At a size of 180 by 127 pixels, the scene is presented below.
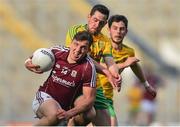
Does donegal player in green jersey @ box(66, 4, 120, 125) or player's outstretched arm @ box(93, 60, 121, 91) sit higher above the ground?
donegal player in green jersey @ box(66, 4, 120, 125)

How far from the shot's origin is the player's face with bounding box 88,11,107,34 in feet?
32.5

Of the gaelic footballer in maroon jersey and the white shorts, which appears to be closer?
the gaelic footballer in maroon jersey

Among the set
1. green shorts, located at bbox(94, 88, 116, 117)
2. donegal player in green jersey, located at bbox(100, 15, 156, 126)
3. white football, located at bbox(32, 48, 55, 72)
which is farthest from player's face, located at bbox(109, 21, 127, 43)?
white football, located at bbox(32, 48, 55, 72)

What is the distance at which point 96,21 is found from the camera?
32.5ft

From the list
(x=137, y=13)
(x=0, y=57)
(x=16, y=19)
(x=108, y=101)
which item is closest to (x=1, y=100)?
(x=0, y=57)

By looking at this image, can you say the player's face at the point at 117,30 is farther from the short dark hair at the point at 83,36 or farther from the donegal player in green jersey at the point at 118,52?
the short dark hair at the point at 83,36

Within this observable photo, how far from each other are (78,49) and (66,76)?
1.16ft

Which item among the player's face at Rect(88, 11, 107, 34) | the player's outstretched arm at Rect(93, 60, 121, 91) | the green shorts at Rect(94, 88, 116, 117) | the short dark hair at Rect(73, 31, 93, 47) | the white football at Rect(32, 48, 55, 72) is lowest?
the green shorts at Rect(94, 88, 116, 117)

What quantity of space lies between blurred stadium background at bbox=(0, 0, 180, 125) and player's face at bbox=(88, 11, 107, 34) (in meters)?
10.2

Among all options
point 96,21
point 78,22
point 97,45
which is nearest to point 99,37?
point 97,45

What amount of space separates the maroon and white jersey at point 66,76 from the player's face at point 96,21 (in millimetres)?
489

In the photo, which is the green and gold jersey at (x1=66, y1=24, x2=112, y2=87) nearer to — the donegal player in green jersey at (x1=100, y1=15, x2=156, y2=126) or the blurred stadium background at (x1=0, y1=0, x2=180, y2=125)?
the donegal player in green jersey at (x1=100, y1=15, x2=156, y2=126)

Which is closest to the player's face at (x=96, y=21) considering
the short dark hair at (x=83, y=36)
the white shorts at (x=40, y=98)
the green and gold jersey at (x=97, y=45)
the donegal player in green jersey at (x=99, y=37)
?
the donegal player in green jersey at (x=99, y=37)

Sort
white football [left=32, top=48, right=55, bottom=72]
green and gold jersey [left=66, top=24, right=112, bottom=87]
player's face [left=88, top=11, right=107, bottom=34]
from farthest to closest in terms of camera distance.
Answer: green and gold jersey [left=66, top=24, right=112, bottom=87]
player's face [left=88, top=11, right=107, bottom=34]
white football [left=32, top=48, right=55, bottom=72]
